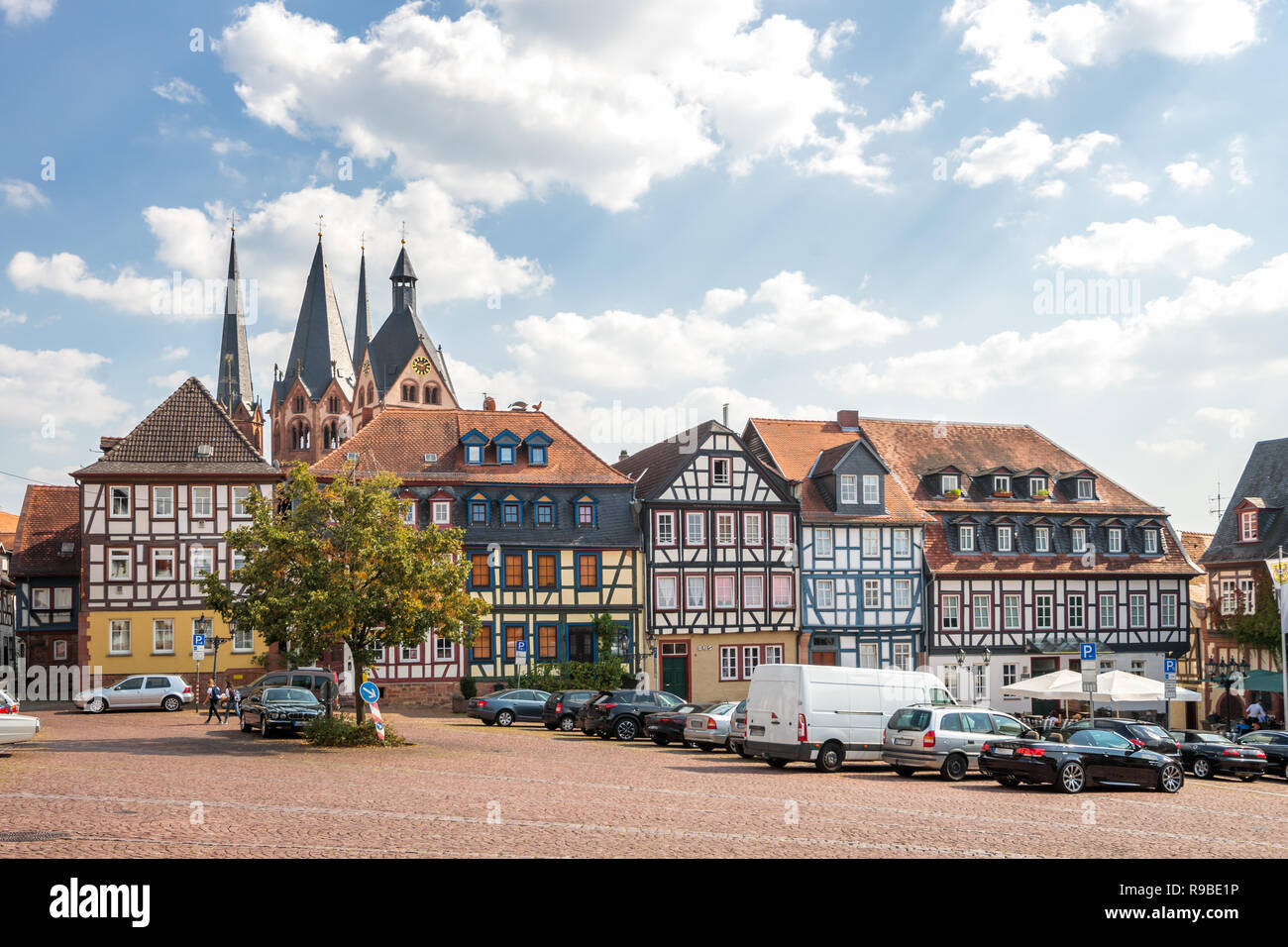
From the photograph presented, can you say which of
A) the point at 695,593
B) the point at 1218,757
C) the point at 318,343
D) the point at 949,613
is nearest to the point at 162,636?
the point at 695,593

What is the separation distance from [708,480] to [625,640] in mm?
7135


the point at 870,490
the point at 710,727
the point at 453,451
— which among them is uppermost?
the point at 453,451

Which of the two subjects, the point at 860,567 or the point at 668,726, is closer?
the point at 668,726

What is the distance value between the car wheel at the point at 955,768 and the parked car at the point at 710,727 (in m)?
6.98

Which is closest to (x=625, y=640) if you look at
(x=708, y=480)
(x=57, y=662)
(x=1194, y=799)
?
(x=708, y=480)

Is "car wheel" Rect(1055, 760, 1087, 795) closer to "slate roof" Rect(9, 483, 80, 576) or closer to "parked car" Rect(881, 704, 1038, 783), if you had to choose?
"parked car" Rect(881, 704, 1038, 783)

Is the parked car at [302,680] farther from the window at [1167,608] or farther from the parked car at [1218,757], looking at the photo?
the window at [1167,608]

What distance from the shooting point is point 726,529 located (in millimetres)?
51281

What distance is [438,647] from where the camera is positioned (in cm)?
4803

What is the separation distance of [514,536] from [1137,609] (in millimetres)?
27070

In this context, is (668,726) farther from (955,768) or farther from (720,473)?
(720,473)

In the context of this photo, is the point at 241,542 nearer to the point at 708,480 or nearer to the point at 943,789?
the point at 943,789

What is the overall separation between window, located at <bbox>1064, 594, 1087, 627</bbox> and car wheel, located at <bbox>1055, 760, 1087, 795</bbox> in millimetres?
32702
